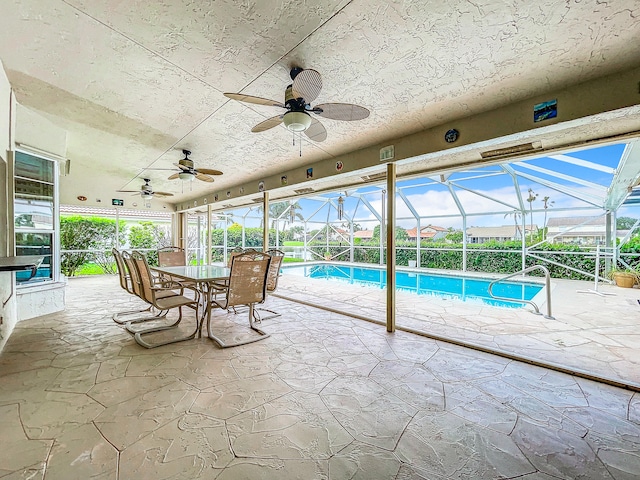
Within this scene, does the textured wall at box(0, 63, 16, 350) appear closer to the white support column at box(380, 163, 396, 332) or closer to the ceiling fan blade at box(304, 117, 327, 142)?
the ceiling fan blade at box(304, 117, 327, 142)

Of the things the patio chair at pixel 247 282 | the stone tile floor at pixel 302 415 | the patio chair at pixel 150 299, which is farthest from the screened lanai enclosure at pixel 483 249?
the patio chair at pixel 150 299

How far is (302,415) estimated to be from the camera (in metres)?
1.80

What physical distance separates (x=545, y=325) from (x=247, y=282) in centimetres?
405

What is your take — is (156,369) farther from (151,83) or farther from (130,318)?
(151,83)

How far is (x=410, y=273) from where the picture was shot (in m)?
9.48

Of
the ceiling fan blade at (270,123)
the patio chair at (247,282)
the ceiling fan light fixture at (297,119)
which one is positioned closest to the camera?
the ceiling fan light fixture at (297,119)

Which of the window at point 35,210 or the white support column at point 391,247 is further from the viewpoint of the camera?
the window at point 35,210

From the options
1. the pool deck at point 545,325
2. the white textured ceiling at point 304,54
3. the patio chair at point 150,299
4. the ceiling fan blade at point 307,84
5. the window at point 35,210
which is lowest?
the pool deck at point 545,325

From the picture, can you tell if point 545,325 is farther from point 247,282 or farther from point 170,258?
point 170,258

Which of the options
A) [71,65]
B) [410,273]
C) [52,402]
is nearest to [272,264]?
[52,402]

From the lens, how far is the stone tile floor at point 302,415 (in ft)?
4.55

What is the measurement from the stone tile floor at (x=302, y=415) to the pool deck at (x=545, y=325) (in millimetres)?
326

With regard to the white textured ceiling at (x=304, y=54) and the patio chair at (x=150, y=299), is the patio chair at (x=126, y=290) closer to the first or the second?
the patio chair at (x=150, y=299)

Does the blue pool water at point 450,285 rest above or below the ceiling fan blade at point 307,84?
below
